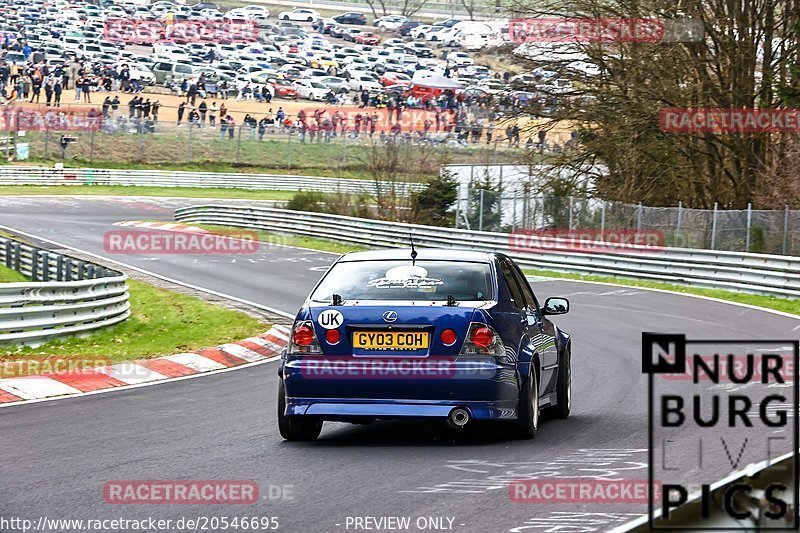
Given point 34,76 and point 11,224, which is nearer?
point 11,224

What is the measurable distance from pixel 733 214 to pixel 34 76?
4292 cm

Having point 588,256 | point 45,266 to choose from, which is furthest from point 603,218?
point 45,266

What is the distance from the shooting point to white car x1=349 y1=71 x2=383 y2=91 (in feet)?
272

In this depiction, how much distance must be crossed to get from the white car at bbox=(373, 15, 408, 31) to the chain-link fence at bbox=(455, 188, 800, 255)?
7923 cm

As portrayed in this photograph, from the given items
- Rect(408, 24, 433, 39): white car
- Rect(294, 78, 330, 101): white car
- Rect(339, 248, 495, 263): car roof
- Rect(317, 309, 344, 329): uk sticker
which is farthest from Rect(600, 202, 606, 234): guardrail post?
Rect(408, 24, 433, 39): white car

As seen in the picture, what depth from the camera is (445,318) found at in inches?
353

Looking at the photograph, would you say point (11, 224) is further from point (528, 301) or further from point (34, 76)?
point (528, 301)

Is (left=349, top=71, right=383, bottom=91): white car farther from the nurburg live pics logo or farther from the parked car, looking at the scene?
the nurburg live pics logo

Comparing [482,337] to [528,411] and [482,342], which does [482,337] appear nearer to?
[482,342]

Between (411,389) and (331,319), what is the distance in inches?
29.7

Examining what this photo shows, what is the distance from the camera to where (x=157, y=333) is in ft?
61.3

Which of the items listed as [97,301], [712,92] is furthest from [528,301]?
[712,92]

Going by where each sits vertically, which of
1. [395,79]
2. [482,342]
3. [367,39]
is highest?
[367,39]

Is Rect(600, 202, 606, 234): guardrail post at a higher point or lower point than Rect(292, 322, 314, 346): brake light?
higher
